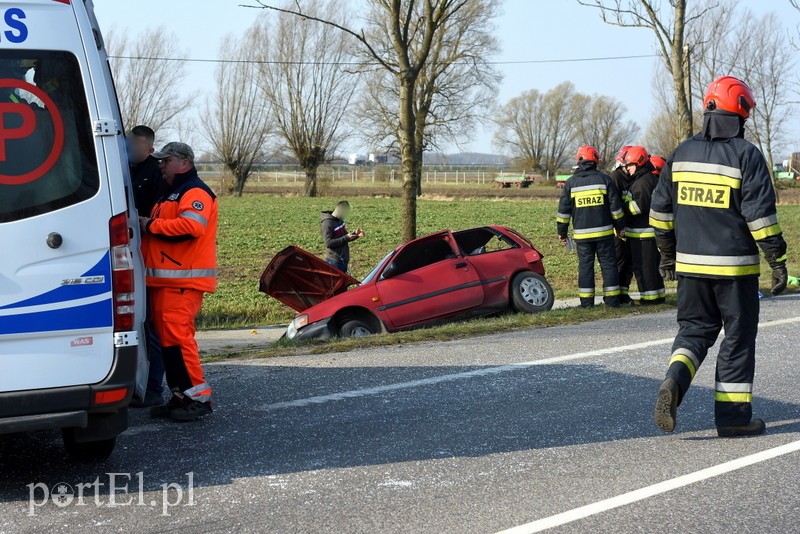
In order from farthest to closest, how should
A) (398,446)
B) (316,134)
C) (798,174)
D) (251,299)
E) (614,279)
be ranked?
(798,174) → (316,134) → (251,299) → (614,279) → (398,446)

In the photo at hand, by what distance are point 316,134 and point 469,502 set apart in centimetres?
6923

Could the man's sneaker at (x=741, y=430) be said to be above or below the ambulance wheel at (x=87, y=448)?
above

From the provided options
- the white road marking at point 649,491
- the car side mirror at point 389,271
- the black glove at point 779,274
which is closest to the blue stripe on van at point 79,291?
the white road marking at point 649,491

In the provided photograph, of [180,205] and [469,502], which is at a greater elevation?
[180,205]

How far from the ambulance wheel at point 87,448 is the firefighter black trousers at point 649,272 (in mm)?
7864

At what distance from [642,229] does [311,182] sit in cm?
5552

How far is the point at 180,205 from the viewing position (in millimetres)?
6207

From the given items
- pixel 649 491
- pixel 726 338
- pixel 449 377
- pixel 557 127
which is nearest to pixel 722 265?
pixel 726 338

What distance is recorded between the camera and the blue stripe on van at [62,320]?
4684 millimetres

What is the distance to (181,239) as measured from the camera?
20.4 feet

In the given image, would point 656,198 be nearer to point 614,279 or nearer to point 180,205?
point 180,205

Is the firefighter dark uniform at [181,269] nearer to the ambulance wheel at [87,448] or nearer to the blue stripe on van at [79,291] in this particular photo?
the ambulance wheel at [87,448]

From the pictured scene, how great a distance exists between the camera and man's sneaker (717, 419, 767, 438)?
18.7ft

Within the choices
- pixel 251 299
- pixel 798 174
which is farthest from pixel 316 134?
pixel 251 299
